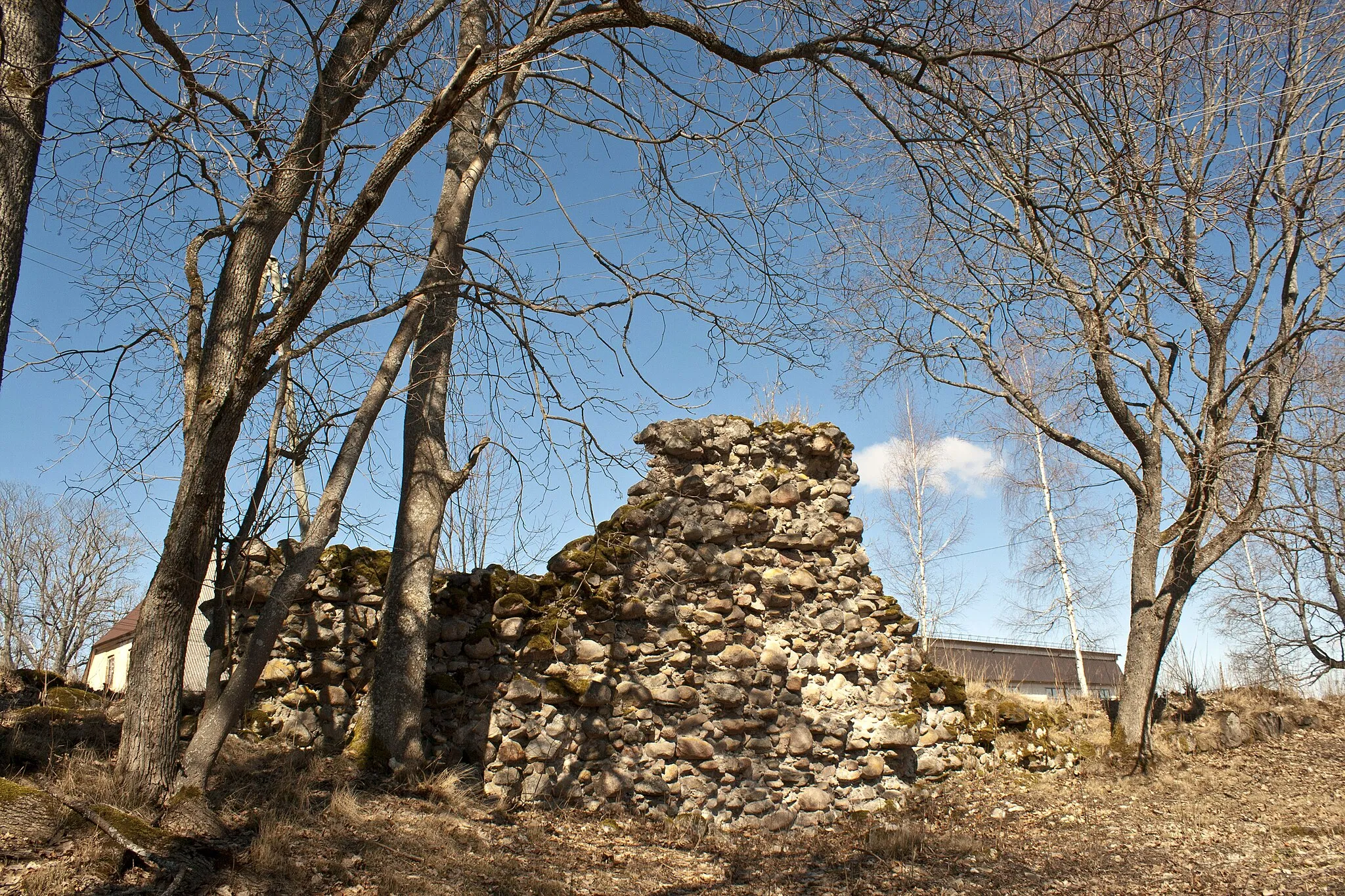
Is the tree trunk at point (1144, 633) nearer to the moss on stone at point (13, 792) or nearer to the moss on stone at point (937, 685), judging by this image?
the moss on stone at point (937, 685)

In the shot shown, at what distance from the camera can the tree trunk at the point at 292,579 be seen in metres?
4.82

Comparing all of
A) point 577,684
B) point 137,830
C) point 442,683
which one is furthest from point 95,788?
point 577,684

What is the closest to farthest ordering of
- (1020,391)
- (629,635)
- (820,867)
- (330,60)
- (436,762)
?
(330,60), (820,867), (436,762), (629,635), (1020,391)

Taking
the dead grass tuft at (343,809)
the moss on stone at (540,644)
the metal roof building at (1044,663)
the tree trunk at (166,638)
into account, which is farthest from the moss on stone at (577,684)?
the metal roof building at (1044,663)

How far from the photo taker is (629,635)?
740 cm

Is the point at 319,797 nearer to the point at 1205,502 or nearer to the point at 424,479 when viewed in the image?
the point at 424,479

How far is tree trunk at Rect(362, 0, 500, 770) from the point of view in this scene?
6391mm

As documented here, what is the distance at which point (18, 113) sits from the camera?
4.11 metres

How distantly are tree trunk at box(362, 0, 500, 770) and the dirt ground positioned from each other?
1.75 ft

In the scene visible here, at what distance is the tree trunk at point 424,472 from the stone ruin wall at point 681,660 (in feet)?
1.81

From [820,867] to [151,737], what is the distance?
4434 mm

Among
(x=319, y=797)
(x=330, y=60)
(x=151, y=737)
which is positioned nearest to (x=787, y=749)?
(x=319, y=797)

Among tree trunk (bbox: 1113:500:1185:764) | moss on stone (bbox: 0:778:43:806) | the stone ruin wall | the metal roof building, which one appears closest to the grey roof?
the metal roof building

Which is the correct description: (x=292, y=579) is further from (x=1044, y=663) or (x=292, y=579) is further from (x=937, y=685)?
(x=1044, y=663)
